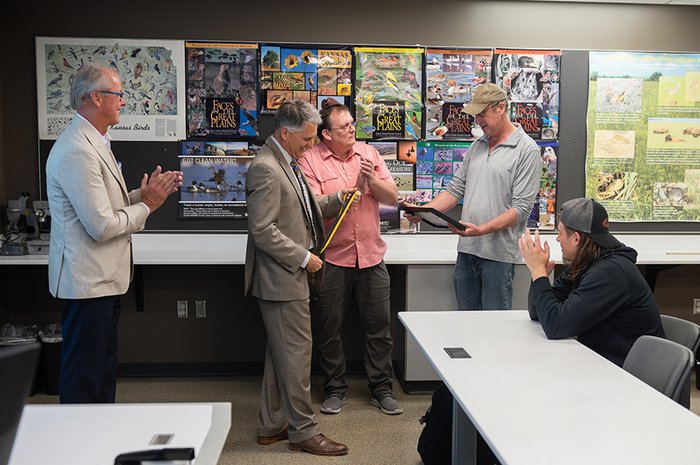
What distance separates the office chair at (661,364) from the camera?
2.15 metres

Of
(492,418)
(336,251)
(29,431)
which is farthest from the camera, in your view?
(336,251)

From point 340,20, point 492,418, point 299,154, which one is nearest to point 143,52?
point 340,20

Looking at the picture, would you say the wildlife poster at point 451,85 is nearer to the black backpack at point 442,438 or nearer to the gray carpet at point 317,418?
the gray carpet at point 317,418

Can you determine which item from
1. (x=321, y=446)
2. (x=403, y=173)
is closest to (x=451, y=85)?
(x=403, y=173)

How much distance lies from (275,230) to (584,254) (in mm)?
1339

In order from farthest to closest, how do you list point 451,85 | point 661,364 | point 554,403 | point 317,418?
1. point 451,85
2. point 317,418
3. point 661,364
4. point 554,403

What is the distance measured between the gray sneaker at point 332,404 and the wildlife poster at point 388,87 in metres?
1.70

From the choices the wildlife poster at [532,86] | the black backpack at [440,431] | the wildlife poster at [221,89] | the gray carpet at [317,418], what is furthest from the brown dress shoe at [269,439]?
the wildlife poster at [532,86]

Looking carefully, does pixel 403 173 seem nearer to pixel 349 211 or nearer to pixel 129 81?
pixel 349 211

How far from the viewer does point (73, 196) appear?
2.62m

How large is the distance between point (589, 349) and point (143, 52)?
3328 mm

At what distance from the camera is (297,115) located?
10.4 feet

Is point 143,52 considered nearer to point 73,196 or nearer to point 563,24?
point 73,196

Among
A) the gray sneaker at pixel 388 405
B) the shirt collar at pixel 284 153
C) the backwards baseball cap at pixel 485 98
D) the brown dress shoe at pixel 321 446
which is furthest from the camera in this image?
the gray sneaker at pixel 388 405
